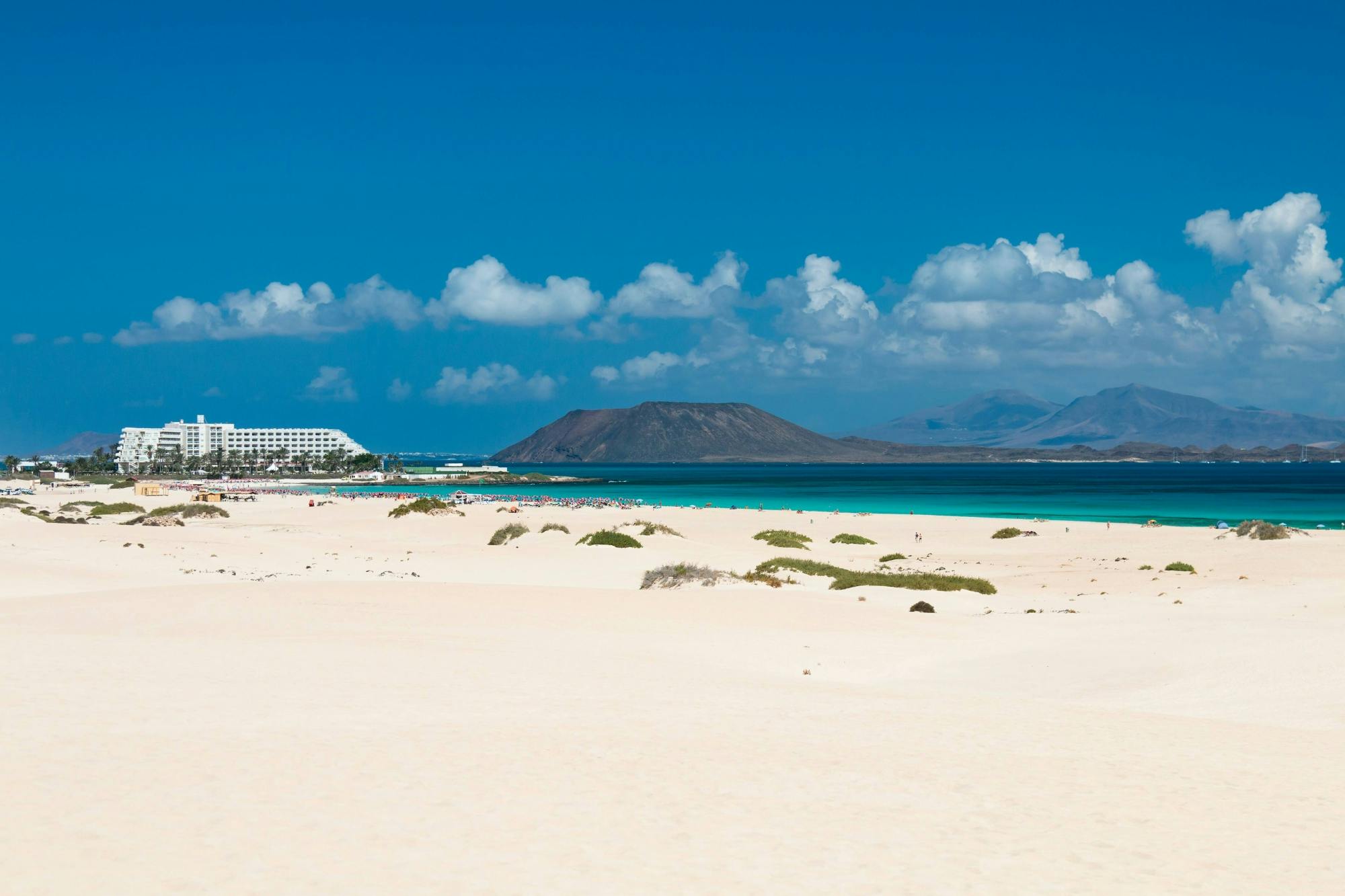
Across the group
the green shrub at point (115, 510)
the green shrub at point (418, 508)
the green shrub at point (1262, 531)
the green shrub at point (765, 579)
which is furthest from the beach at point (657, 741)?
the green shrub at point (115, 510)

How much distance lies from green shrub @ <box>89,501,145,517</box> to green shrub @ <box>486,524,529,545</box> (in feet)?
93.8

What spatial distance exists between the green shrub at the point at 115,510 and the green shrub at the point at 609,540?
110 feet

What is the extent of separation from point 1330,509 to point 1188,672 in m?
69.3

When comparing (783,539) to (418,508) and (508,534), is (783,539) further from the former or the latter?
(418,508)

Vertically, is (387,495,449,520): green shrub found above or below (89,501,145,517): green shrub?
below

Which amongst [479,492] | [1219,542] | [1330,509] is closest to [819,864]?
[1219,542]

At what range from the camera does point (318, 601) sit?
20172 millimetres

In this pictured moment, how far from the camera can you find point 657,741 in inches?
374

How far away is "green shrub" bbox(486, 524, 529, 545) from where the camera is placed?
39.7 m

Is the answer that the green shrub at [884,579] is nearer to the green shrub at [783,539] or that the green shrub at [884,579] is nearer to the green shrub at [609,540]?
the green shrub at [609,540]

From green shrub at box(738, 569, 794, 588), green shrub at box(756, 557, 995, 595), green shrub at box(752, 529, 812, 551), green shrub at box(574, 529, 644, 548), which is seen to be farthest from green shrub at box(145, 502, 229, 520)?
green shrub at box(738, 569, 794, 588)

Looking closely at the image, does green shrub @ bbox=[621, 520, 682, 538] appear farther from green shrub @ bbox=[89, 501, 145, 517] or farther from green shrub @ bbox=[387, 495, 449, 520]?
green shrub @ bbox=[89, 501, 145, 517]

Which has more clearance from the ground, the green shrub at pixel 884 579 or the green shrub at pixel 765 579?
the green shrub at pixel 765 579

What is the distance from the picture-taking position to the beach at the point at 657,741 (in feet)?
20.7
